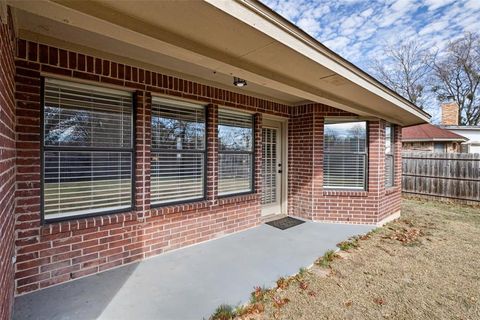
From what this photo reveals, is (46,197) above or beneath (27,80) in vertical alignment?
beneath

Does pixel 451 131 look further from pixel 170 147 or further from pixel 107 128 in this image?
pixel 107 128

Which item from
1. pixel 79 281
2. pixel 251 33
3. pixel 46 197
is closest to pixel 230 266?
pixel 79 281

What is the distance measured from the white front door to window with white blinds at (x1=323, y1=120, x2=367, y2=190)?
97cm

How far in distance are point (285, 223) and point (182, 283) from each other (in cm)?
281

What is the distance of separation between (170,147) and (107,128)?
2.84 feet

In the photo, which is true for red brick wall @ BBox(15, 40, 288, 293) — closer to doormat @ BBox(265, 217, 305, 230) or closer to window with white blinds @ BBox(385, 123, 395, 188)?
doormat @ BBox(265, 217, 305, 230)

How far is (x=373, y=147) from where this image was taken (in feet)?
17.2

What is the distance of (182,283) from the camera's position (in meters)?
2.83

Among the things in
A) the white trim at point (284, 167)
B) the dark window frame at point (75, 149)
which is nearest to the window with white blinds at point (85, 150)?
the dark window frame at point (75, 149)

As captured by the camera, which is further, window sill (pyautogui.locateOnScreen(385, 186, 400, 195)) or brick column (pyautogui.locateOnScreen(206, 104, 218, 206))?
window sill (pyautogui.locateOnScreen(385, 186, 400, 195))

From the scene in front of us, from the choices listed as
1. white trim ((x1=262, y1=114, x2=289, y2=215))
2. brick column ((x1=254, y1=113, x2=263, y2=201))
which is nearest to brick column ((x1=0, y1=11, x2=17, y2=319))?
brick column ((x1=254, y1=113, x2=263, y2=201))

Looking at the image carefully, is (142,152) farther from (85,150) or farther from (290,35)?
(290,35)

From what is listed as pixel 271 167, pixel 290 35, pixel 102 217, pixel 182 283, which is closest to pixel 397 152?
pixel 271 167

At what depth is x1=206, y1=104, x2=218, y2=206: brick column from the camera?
412 cm
